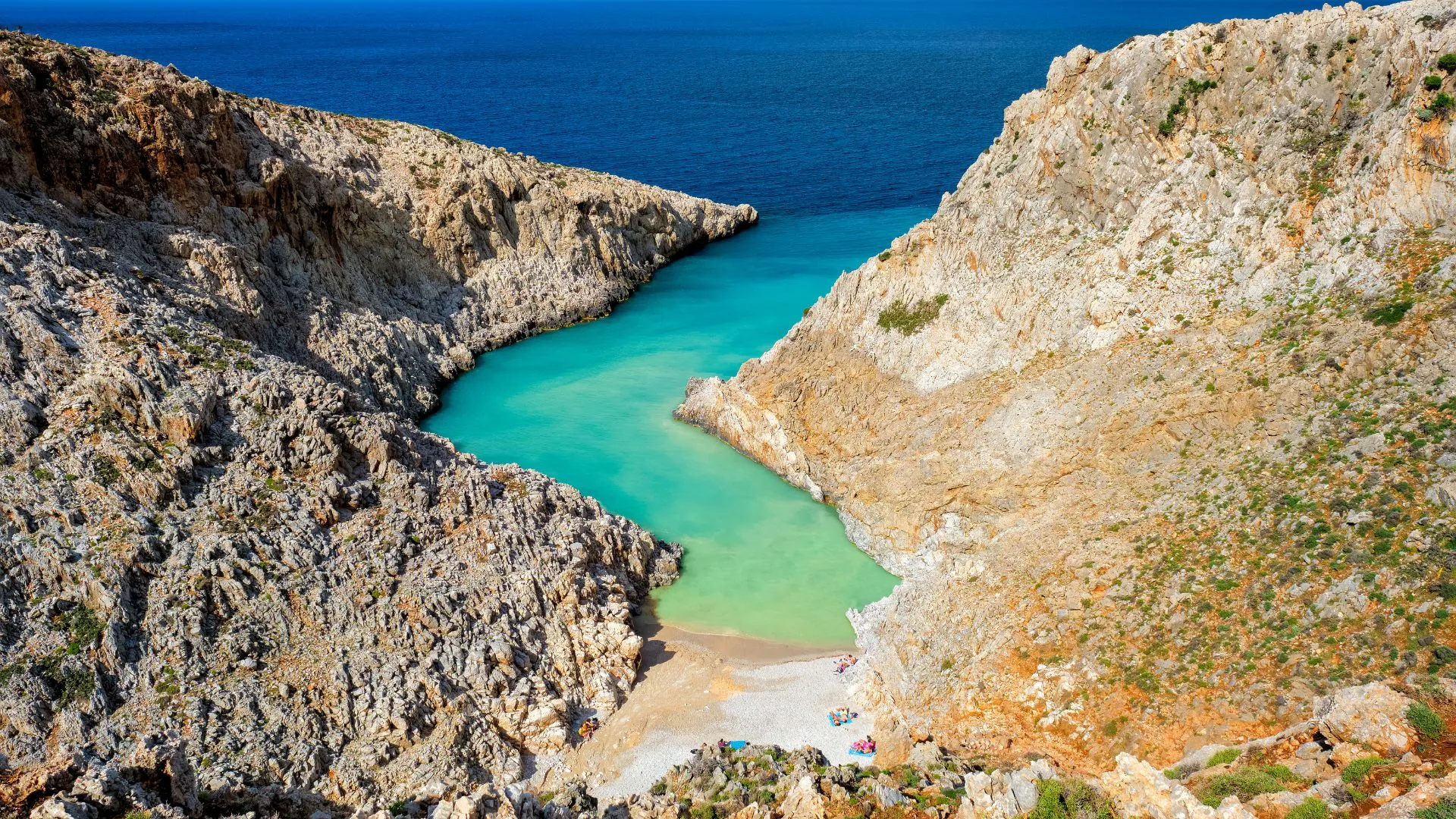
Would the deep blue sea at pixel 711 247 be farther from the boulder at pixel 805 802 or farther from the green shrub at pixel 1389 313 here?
the green shrub at pixel 1389 313

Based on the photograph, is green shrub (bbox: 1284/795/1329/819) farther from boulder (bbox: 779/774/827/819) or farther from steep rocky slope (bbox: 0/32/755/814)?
steep rocky slope (bbox: 0/32/755/814)

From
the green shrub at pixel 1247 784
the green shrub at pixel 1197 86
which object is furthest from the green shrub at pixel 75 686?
the green shrub at pixel 1197 86

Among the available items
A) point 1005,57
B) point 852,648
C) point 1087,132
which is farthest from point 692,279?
point 1005,57

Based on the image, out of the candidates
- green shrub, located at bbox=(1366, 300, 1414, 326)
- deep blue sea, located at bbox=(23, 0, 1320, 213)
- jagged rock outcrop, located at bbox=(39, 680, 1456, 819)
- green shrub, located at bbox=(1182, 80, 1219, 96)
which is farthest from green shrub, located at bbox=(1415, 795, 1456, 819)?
deep blue sea, located at bbox=(23, 0, 1320, 213)

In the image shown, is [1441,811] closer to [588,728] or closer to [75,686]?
[588,728]

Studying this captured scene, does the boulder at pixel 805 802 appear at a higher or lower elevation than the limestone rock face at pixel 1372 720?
lower

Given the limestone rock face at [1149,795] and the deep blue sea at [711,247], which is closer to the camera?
the limestone rock face at [1149,795]

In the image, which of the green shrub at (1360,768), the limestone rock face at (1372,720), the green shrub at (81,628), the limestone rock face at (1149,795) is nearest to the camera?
the green shrub at (1360,768)

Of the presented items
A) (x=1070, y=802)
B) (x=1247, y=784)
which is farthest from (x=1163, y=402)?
(x=1070, y=802)
